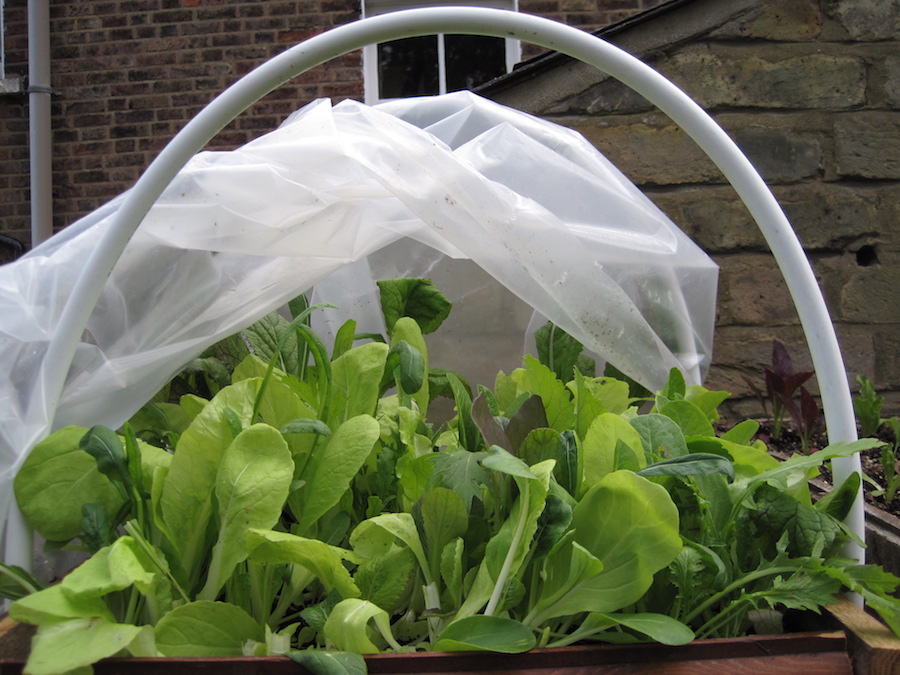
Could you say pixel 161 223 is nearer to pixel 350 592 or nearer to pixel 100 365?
pixel 100 365

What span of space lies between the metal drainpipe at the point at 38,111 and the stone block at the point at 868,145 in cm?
292

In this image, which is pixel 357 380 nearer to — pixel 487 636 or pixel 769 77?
pixel 487 636

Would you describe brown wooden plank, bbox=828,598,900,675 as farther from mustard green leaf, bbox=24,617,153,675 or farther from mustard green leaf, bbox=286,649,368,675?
mustard green leaf, bbox=24,617,153,675

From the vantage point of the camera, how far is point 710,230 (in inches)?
57.5

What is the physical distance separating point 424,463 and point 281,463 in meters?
0.12

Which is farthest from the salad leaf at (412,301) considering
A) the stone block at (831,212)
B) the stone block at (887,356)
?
the stone block at (887,356)

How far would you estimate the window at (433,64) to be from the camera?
297 cm

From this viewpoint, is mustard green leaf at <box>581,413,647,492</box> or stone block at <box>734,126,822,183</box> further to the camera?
stone block at <box>734,126,822,183</box>

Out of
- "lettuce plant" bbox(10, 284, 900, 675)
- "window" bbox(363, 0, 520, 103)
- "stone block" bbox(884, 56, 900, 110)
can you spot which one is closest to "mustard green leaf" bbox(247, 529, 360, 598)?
"lettuce plant" bbox(10, 284, 900, 675)

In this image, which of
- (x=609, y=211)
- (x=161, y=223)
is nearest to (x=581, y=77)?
(x=609, y=211)

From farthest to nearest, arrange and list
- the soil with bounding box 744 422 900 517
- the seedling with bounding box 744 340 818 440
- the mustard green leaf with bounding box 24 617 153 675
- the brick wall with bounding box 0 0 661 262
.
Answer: the brick wall with bounding box 0 0 661 262 → the seedling with bounding box 744 340 818 440 → the soil with bounding box 744 422 900 517 → the mustard green leaf with bounding box 24 617 153 675

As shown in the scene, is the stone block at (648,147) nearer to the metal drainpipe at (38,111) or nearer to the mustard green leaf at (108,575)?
the mustard green leaf at (108,575)

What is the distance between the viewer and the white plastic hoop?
1.57 feet

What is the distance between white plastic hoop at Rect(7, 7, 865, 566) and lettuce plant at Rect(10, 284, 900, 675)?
39 mm
